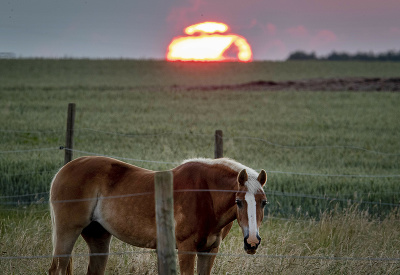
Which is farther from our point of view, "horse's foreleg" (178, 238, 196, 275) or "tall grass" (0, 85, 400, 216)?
"tall grass" (0, 85, 400, 216)

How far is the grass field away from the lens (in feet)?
26.2

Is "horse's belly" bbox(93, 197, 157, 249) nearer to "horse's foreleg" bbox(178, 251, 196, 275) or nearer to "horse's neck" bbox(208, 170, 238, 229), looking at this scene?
"horse's foreleg" bbox(178, 251, 196, 275)

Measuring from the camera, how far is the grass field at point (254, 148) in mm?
7984

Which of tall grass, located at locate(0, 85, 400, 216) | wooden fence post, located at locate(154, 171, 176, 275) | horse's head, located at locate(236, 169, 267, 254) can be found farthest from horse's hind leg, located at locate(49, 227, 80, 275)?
tall grass, located at locate(0, 85, 400, 216)

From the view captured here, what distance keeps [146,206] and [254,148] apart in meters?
12.2

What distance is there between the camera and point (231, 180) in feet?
18.9

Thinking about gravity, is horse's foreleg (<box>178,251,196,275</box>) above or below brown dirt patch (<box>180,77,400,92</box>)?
below

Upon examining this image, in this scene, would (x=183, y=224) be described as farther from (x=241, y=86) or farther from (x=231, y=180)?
(x=241, y=86)

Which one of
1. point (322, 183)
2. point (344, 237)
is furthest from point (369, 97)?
point (344, 237)

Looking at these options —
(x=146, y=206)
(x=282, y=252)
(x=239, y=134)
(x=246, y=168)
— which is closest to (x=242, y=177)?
(x=246, y=168)

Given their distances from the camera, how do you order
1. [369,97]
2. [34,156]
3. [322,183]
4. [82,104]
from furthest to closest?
[369,97] < [82,104] < [34,156] < [322,183]

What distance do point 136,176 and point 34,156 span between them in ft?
30.0

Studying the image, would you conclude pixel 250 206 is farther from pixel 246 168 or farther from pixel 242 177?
pixel 246 168

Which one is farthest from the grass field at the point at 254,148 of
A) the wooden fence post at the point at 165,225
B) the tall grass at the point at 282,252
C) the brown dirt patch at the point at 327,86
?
the brown dirt patch at the point at 327,86
